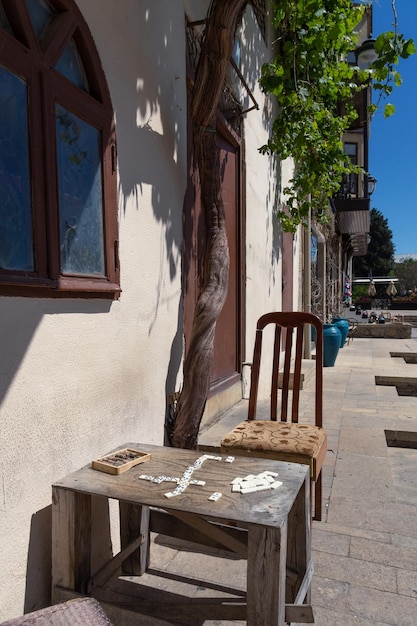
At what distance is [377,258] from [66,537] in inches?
2196

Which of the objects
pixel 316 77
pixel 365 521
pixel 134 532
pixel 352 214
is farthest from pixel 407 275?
pixel 134 532

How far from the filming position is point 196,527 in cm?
171

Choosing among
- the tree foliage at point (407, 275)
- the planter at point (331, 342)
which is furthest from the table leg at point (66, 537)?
the tree foliage at point (407, 275)

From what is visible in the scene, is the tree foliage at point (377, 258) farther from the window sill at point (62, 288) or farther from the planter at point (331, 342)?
the window sill at point (62, 288)

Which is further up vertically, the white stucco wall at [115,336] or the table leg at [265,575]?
the white stucco wall at [115,336]

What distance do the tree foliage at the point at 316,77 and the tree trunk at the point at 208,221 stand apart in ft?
3.34

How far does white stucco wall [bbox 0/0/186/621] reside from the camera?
63.2 inches

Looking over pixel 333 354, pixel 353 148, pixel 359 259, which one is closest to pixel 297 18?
pixel 333 354

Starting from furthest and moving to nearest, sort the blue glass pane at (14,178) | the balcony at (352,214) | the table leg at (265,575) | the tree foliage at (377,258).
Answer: the tree foliage at (377,258) → the balcony at (352,214) → the blue glass pane at (14,178) → the table leg at (265,575)

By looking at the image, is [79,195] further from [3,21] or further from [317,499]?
[317,499]

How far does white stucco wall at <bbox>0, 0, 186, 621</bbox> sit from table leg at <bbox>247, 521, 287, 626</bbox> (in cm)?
85

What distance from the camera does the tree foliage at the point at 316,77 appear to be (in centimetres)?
340

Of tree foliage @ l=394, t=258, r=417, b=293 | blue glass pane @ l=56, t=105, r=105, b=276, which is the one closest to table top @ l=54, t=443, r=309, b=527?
blue glass pane @ l=56, t=105, r=105, b=276

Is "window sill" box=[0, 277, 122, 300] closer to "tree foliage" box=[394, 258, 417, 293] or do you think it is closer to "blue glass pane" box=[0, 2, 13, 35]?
"blue glass pane" box=[0, 2, 13, 35]
